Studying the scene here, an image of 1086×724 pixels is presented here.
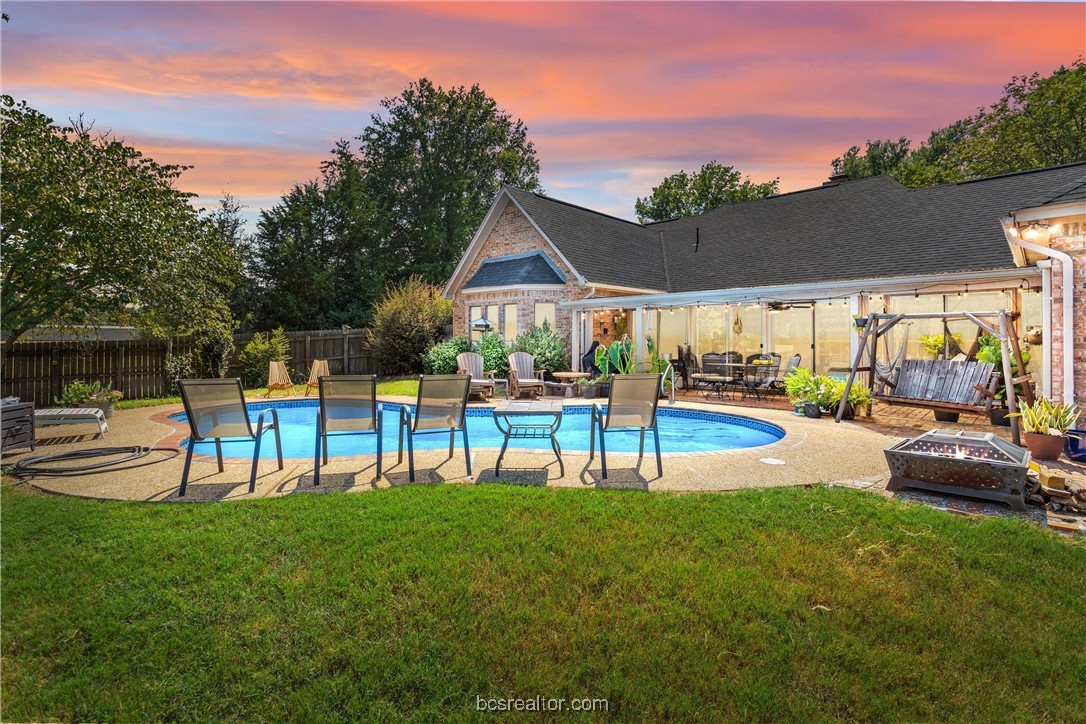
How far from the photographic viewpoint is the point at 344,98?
10.9 metres

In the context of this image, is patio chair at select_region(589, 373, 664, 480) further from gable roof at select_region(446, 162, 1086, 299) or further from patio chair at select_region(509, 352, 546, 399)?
gable roof at select_region(446, 162, 1086, 299)

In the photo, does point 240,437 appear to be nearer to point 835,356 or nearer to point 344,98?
point 344,98

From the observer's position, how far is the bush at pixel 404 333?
67.2ft

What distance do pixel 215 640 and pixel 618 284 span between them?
16.5 metres

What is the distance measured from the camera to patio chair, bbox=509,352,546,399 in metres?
14.3

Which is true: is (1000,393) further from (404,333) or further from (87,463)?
(404,333)

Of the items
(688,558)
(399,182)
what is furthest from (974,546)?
(399,182)

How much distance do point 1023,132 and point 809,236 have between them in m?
17.3

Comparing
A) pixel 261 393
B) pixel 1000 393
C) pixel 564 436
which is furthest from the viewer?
pixel 261 393

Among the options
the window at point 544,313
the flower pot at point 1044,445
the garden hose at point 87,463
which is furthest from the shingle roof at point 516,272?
the flower pot at point 1044,445

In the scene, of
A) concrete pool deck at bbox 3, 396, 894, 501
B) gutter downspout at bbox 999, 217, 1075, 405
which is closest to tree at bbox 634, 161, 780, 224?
gutter downspout at bbox 999, 217, 1075, 405

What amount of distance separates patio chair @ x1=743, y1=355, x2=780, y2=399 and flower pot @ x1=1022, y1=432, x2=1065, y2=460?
23.4ft

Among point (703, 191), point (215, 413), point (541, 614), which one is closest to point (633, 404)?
point (541, 614)

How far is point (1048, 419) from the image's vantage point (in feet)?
23.1
